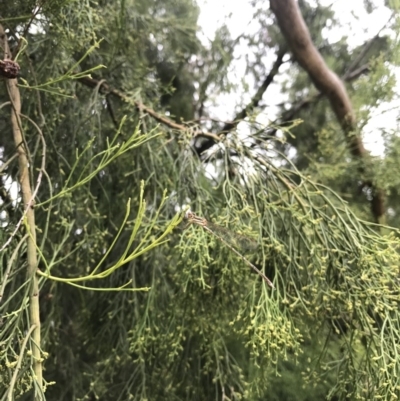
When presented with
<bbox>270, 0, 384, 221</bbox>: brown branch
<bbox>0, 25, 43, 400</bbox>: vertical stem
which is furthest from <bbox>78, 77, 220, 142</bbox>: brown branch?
<bbox>270, 0, 384, 221</bbox>: brown branch

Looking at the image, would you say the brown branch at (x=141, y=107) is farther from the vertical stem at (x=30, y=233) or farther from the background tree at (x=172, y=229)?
the vertical stem at (x=30, y=233)

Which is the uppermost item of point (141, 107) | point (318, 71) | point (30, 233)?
point (318, 71)

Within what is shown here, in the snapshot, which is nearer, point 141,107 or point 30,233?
point 30,233

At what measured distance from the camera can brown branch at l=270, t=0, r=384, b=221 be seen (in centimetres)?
142

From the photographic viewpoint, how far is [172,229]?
601 millimetres

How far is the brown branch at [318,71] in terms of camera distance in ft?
4.65

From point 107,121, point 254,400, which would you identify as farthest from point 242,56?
point 254,400

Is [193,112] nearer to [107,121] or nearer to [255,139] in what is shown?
[107,121]

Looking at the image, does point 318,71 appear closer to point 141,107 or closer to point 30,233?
point 141,107

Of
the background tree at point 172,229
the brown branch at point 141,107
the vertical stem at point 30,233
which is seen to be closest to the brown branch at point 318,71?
the background tree at point 172,229

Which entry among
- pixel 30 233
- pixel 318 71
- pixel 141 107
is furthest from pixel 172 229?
pixel 318 71

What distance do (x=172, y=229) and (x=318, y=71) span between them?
106 centimetres

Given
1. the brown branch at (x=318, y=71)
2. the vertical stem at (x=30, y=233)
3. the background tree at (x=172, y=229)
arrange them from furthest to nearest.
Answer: the brown branch at (x=318, y=71)
the background tree at (x=172, y=229)
the vertical stem at (x=30, y=233)

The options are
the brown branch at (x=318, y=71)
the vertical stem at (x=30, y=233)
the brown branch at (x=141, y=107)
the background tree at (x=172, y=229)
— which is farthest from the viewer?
the brown branch at (x=318, y=71)
